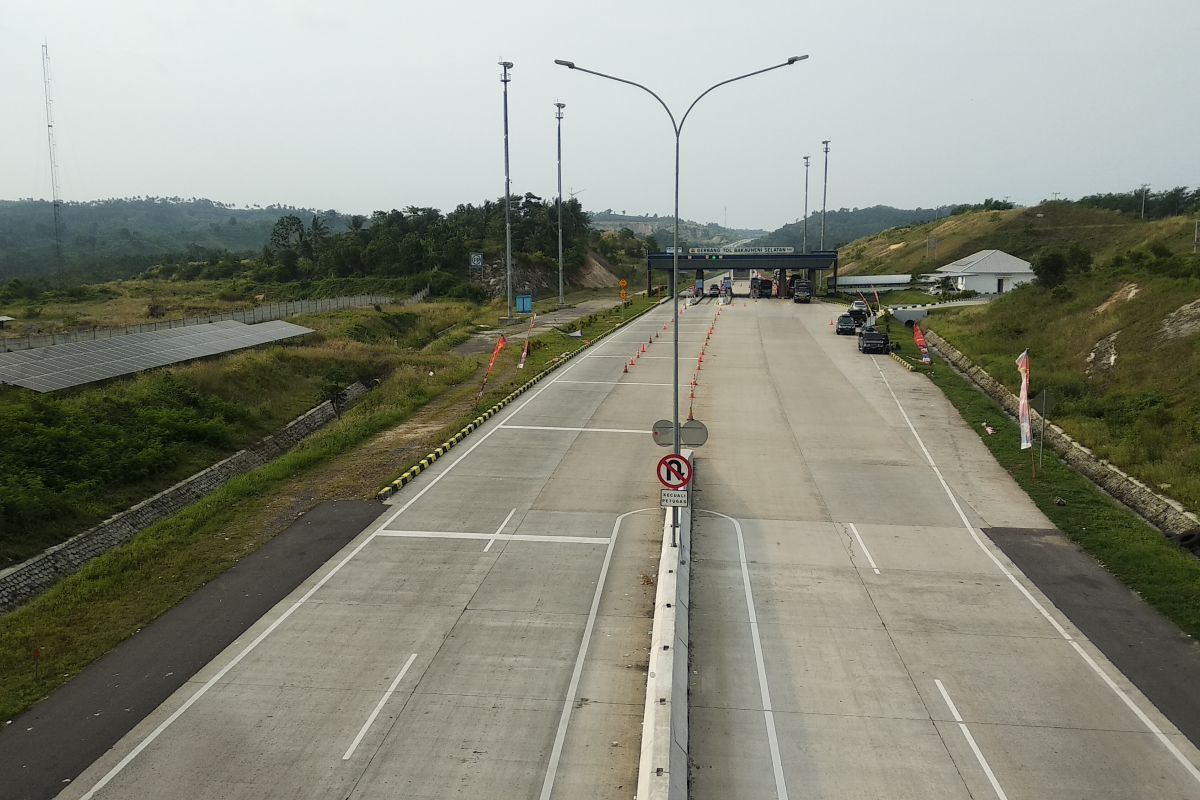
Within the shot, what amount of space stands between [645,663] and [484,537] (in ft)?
21.3

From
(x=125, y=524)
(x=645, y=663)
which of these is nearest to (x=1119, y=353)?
(x=645, y=663)

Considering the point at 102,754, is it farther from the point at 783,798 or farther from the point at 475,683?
the point at 783,798

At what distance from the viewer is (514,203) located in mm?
117438

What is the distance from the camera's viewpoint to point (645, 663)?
40.5 ft

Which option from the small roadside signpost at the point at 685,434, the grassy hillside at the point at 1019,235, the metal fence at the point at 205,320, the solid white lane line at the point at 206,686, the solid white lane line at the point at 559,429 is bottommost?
the solid white lane line at the point at 206,686

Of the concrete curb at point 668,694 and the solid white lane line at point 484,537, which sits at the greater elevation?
the concrete curb at point 668,694

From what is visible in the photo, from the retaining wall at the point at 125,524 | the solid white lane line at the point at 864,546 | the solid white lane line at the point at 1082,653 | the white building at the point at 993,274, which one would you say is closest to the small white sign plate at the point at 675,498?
the solid white lane line at the point at 864,546

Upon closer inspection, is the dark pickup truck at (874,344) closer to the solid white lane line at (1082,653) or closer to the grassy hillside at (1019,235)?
the solid white lane line at (1082,653)

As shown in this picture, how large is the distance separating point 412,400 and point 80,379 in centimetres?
1156

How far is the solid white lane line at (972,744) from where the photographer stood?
31.4 feet

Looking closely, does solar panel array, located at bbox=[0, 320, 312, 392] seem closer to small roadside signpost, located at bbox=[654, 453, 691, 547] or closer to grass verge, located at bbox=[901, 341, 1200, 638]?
small roadside signpost, located at bbox=[654, 453, 691, 547]

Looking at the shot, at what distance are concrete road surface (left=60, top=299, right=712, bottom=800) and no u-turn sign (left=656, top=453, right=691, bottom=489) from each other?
2056 millimetres

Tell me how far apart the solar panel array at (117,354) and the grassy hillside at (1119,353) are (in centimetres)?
3304

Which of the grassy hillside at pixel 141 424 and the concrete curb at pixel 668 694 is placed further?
the grassy hillside at pixel 141 424
